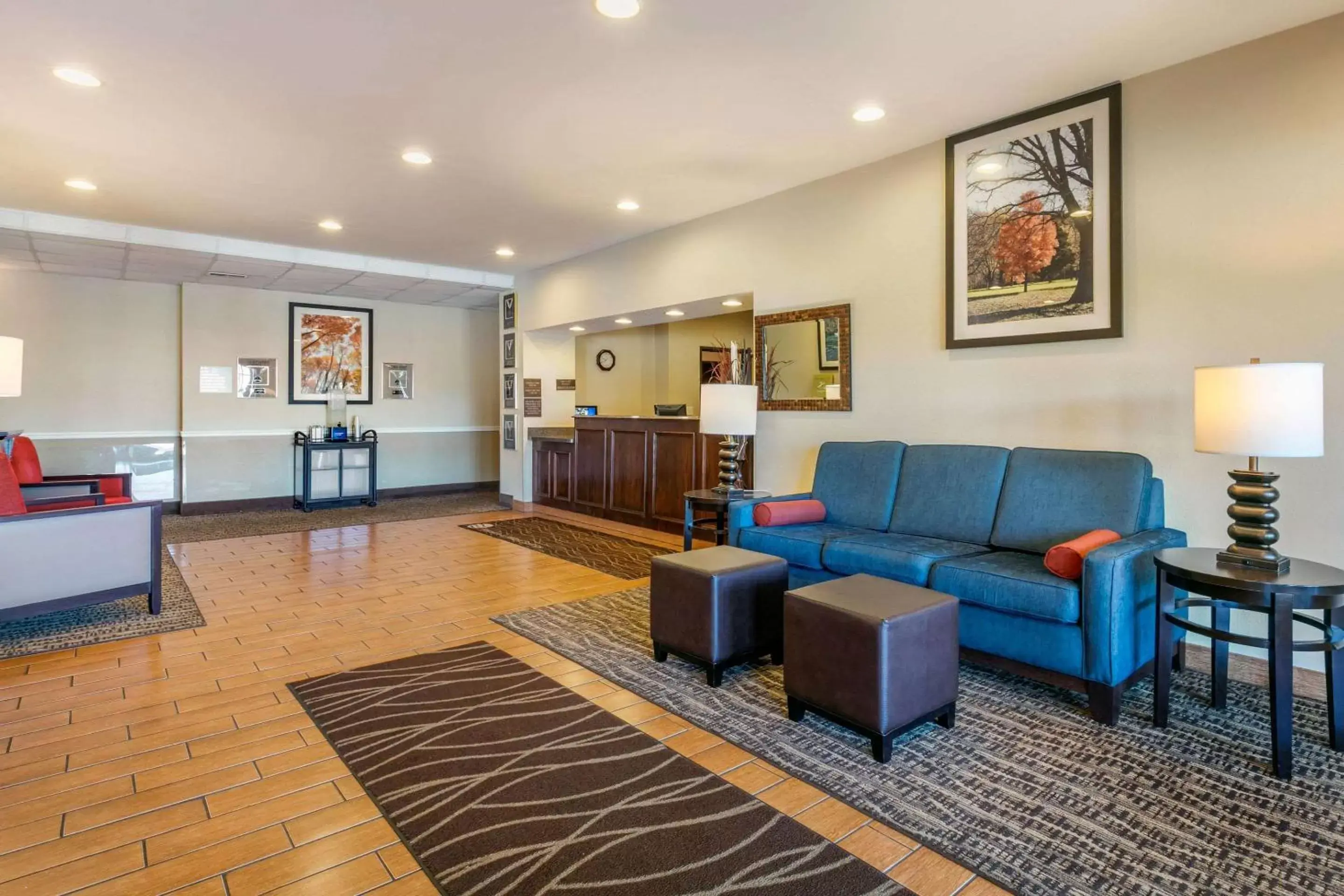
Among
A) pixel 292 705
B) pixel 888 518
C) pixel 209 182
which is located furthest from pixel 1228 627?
pixel 209 182

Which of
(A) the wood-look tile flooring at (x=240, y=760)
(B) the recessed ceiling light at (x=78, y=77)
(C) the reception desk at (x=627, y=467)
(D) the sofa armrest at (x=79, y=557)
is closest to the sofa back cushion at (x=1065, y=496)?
(A) the wood-look tile flooring at (x=240, y=760)

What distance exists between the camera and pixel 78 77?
3.34 meters

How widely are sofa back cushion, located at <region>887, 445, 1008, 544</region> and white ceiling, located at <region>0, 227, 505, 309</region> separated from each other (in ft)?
19.8

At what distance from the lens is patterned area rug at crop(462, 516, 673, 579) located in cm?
538

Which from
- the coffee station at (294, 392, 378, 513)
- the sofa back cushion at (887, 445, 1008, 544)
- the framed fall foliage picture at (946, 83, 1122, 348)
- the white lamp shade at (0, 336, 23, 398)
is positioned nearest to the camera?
the framed fall foliage picture at (946, 83, 1122, 348)

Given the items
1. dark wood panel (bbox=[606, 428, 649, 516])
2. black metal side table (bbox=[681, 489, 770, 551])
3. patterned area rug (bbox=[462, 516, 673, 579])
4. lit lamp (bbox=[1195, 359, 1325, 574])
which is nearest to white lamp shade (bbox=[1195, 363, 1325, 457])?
lit lamp (bbox=[1195, 359, 1325, 574])

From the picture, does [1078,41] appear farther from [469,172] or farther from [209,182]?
[209,182]

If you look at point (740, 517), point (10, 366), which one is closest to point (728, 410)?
point (740, 517)

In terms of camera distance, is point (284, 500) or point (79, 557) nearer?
point (79, 557)

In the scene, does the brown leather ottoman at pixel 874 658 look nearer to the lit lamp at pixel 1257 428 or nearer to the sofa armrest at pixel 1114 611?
the sofa armrest at pixel 1114 611

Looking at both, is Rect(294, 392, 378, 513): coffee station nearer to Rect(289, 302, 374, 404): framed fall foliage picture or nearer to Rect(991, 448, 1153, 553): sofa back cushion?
Rect(289, 302, 374, 404): framed fall foliage picture

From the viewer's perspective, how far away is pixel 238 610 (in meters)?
4.18

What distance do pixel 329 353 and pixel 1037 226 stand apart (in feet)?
26.8

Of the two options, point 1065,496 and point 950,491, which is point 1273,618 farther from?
point 950,491
